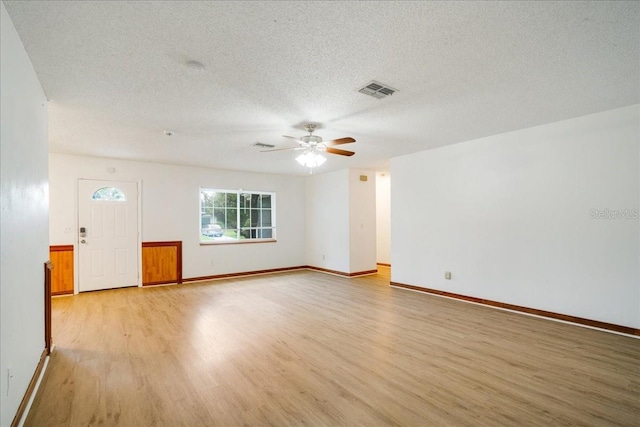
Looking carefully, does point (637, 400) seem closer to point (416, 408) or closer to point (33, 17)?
point (416, 408)

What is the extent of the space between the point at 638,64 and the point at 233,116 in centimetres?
380

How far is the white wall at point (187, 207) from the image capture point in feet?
18.5

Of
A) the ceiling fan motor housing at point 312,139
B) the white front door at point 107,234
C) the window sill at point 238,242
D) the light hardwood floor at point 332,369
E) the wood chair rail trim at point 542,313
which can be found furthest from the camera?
the window sill at point 238,242

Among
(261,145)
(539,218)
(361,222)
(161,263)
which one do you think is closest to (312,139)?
(261,145)

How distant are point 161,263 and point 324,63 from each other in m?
5.67

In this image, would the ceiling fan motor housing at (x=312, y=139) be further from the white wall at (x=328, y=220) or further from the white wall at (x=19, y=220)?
the white wall at (x=328, y=220)

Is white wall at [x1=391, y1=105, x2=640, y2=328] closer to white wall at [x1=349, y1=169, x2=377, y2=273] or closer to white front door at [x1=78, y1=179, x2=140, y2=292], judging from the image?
white wall at [x1=349, y1=169, x2=377, y2=273]

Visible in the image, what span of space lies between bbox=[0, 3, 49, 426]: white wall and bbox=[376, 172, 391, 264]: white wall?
7.45 metres

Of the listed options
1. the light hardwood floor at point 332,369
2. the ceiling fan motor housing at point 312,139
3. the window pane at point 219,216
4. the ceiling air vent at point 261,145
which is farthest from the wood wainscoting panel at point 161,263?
the ceiling fan motor housing at point 312,139

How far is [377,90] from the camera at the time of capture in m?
2.95

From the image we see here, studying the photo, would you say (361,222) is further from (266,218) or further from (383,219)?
(266,218)

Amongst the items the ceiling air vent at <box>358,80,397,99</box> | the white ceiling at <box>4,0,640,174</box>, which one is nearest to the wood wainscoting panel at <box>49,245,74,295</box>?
the white ceiling at <box>4,0,640,174</box>

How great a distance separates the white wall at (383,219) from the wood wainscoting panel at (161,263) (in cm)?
530

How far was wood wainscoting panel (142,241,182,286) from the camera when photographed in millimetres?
6320
